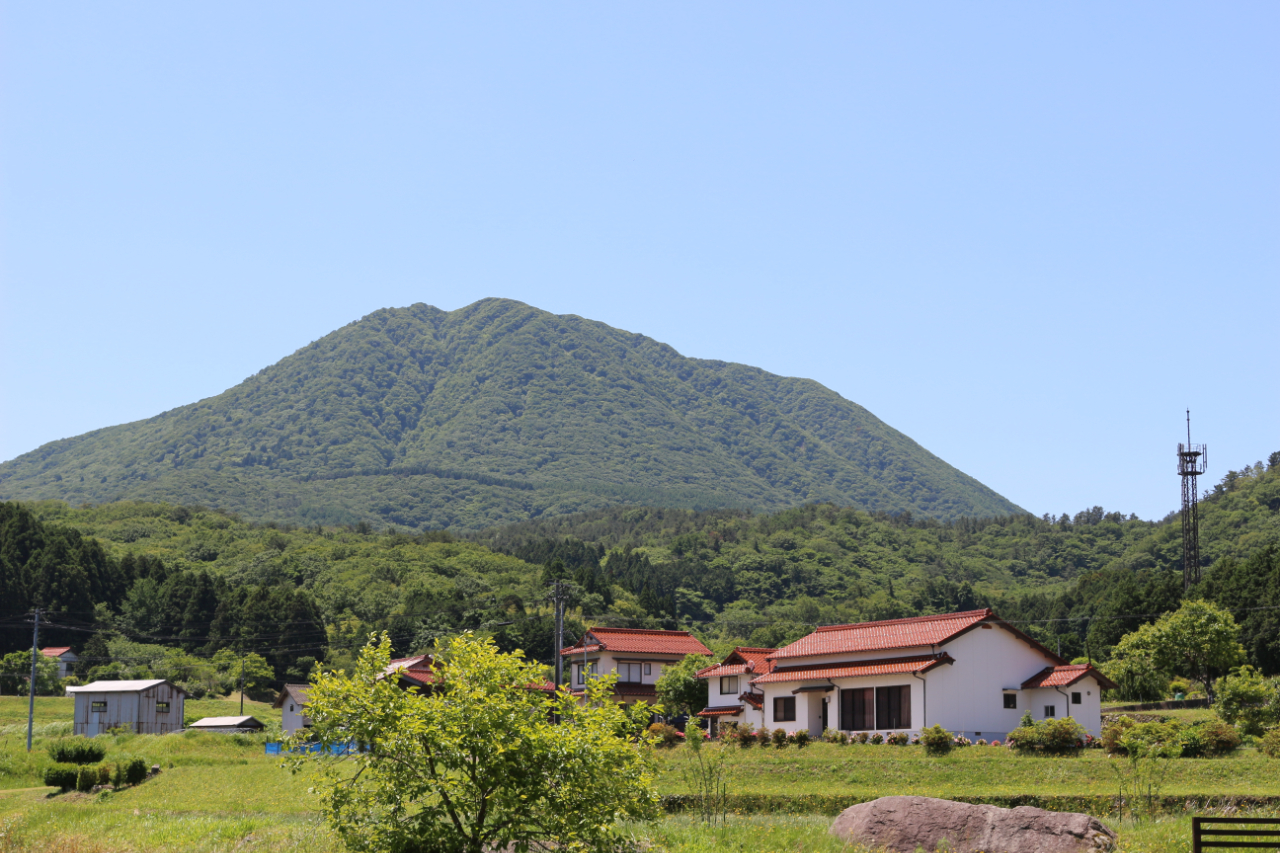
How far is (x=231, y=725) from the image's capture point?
61438mm

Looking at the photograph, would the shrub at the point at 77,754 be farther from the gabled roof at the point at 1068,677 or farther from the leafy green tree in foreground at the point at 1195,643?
the leafy green tree in foreground at the point at 1195,643

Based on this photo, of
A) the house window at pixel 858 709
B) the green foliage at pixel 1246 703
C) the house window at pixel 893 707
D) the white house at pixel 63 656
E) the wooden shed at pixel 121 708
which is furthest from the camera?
the white house at pixel 63 656

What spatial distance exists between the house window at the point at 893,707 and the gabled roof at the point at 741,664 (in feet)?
25.0

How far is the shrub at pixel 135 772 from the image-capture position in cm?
3831

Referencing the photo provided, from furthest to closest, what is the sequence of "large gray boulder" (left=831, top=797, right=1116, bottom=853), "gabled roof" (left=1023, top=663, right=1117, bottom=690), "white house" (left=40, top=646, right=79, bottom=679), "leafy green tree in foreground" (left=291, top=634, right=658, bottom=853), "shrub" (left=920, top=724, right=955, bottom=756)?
"white house" (left=40, top=646, right=79, bottom=679) → "gabled roof" (left=1023, top=663, right=1117, bottom=690) → "shrub" (left=920, top=724, right=955, bottom=756) → "large gray boulder" (left=831, top=797, right=1116, bottom=853) → "leafy green tree in foreground" (left=291, top=634, right=658, bottom=853)

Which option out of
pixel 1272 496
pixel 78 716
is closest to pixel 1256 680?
pixel 78 716

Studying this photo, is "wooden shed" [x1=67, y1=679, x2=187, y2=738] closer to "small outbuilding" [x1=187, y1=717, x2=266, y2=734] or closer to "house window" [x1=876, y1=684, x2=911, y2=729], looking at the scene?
"small outbuilding" [x1=187, y1=717, x2=266, y2=734]

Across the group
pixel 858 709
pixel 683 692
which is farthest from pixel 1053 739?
pixel 683 692

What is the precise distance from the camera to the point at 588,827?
1462 centimetres

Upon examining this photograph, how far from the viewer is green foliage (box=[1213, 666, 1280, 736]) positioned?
3888cm

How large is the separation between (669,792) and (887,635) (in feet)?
62.3

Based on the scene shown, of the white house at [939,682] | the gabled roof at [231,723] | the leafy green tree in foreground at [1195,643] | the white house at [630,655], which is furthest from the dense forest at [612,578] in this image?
the white house at [939,682]

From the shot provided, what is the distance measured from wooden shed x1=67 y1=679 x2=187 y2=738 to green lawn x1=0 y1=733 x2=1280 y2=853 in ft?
47.0

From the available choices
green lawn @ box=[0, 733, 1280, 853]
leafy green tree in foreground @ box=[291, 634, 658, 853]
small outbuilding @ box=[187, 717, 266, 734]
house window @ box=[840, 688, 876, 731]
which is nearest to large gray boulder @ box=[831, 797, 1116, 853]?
green lawn @ box=[0, 733, 1280, 853]
